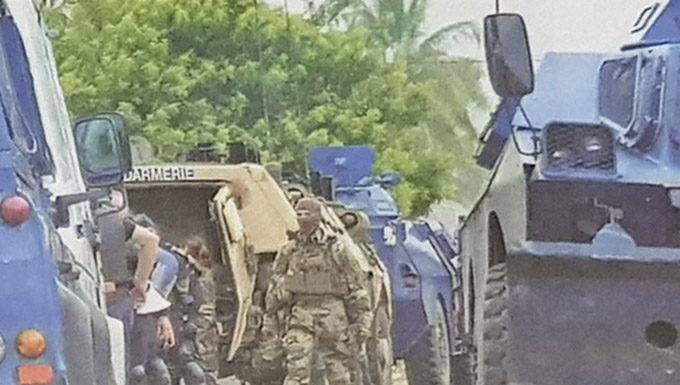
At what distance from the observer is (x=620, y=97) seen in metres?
3.24

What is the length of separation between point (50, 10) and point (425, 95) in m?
0.84

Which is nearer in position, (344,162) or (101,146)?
(101,146)

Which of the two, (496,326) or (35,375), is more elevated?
(35,375)

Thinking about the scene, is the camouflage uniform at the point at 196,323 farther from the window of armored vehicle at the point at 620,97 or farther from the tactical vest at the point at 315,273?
the window of armored vehicle at the point at 620,97

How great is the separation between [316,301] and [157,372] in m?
0.38

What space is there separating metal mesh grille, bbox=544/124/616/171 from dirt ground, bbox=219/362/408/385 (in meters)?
0.56

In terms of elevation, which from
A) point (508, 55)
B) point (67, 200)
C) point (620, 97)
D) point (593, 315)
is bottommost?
point (593, 315)

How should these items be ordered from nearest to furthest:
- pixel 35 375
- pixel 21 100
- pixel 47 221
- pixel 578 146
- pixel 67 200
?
pixel 35 375 → pixel 47 221 → pixel 21 100 → pixel 67 200 → pixel 578 146

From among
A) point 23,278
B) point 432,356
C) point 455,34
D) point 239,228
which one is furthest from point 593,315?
point 23,278

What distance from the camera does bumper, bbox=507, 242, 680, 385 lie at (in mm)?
3248

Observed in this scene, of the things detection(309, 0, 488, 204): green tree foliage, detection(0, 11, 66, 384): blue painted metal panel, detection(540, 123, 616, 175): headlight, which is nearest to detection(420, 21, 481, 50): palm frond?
detection(309, 0, 488, 204): green tree foliage

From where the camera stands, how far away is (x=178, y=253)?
10.7ft

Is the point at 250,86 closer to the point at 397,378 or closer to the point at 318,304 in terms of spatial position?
the point at 318,304

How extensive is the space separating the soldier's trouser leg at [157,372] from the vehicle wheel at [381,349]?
1.45ft
